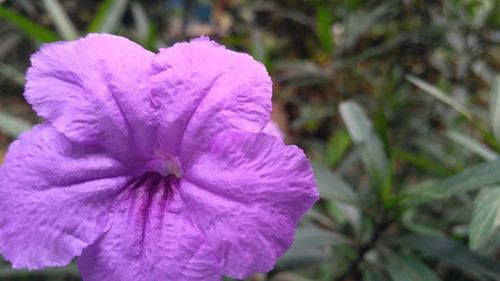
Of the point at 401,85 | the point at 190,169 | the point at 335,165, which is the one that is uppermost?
the point at 190,169

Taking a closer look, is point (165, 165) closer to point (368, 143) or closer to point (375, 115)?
point (368, 143)

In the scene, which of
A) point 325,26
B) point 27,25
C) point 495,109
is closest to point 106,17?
point 27,25

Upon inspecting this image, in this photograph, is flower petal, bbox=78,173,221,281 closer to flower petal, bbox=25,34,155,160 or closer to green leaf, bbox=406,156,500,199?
flower petal, bbox=25,34,155,160

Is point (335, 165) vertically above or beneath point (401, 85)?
beneath

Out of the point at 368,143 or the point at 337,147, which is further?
the point at 337,147

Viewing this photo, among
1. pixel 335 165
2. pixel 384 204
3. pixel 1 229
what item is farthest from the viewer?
pixel 335 165

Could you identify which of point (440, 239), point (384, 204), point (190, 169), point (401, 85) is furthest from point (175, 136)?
point (401, 85)

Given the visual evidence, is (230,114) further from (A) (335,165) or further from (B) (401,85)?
(B) (401,85)
